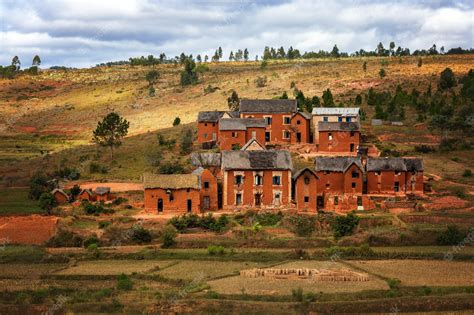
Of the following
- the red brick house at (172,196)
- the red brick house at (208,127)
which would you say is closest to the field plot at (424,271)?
the red brick house at (172,196)

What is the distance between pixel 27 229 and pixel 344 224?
72.3ft

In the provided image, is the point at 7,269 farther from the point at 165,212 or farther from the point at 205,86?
the point at 205,86

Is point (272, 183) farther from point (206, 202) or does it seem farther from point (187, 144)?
point (187, 144)

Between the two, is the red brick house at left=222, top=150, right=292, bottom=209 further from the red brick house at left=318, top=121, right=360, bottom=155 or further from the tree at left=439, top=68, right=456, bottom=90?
the tree at left=439, top=68, right=456, bottom=90

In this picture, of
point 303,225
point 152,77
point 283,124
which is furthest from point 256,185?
point 152,77

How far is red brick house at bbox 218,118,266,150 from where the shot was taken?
70.8 metres

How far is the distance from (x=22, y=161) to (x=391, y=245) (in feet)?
157

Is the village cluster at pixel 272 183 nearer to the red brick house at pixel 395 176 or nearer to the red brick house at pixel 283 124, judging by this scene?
the red brick house at pixel 395 176

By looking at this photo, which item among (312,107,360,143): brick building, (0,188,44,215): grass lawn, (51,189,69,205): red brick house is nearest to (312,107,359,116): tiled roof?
(312,107,360,143): brick building

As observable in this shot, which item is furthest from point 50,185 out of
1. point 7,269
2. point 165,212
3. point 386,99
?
point 386,99

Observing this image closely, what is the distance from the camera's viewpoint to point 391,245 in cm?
4944

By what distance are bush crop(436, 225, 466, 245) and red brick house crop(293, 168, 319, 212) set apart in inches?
440

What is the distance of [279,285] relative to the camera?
129 feet

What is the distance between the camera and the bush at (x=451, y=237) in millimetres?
49031
